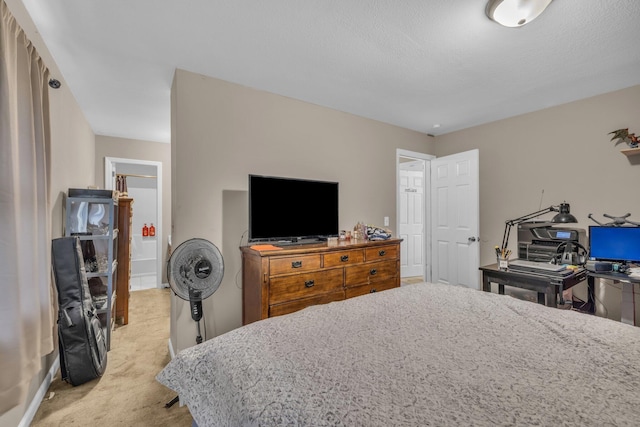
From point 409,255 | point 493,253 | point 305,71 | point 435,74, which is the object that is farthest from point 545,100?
point 409,255

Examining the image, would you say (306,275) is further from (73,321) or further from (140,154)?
(140,154)

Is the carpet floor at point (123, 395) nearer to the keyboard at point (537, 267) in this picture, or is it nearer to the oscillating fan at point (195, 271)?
the oscillating fan at point (195, 271)

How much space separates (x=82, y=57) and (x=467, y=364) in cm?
327

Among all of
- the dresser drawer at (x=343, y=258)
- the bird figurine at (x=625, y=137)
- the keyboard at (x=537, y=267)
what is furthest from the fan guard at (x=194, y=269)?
the bird figurine at (x=625, y=137)

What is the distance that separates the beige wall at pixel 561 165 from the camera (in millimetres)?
2895

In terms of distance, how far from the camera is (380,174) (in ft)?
12.8

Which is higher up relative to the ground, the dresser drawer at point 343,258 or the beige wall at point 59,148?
the beige wall at point 59,148

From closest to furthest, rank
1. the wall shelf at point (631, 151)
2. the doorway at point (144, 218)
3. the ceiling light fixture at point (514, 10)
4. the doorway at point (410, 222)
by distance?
the ceiling light fixture at point (514, 10), the wall shelf at point (631, 151), the doorway at point (144, 218), the doorway at point (410, 222)

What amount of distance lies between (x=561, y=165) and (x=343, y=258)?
9.14 ft

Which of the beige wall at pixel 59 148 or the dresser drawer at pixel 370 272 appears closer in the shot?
the beige wall at pixel 59 148

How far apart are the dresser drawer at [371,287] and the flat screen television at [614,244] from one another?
184cm

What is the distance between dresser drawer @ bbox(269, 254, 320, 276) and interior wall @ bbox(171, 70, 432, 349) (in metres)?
0.58

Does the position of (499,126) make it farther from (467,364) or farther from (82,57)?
(82,57)

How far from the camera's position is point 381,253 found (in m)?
3.02
